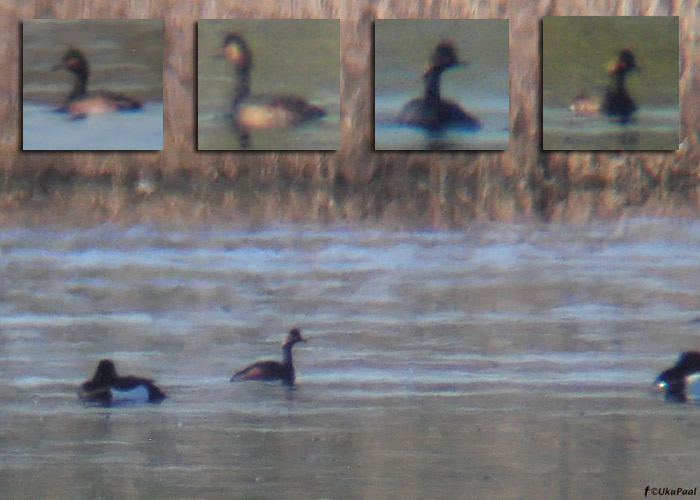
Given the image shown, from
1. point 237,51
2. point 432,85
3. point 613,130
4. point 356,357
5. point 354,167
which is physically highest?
point 237,51

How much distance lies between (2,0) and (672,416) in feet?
8.70

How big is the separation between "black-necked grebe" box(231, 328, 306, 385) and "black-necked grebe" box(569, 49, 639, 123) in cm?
121

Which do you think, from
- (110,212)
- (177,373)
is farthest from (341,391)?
(110,212)

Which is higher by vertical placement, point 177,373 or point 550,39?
point 550,39

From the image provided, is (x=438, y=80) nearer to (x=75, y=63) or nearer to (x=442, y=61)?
(x=442, y=61)

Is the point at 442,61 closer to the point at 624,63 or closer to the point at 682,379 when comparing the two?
the point at 624,63

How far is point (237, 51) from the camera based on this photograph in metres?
2.98

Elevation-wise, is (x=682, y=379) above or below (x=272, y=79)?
below

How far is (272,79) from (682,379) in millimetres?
1697

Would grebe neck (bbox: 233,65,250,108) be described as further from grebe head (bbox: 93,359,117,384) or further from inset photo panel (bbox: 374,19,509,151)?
grebe head (bbox: 93,359,117,384)

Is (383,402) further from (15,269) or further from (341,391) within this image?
(15,269)

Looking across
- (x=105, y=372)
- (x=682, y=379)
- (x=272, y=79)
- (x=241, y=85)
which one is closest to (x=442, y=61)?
(x=272, y=79)

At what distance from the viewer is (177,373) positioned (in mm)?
3004

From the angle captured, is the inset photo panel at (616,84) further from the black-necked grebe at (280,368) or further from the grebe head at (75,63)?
the grebe head at (75,63)
